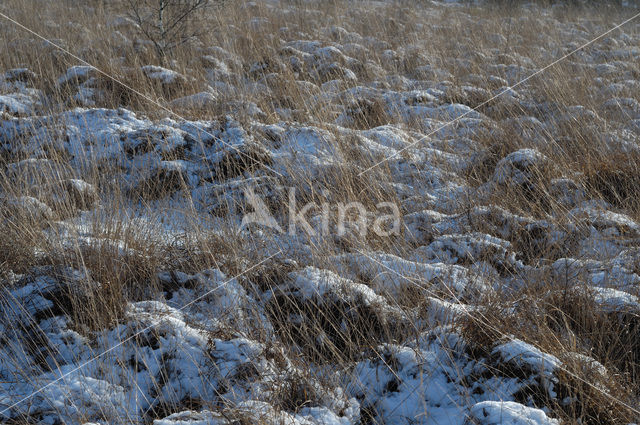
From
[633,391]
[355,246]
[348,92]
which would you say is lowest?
[633,391]

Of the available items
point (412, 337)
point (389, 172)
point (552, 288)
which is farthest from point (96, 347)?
point (389, 172)

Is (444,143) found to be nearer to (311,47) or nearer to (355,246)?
(355,246)

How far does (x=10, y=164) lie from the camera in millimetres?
3695

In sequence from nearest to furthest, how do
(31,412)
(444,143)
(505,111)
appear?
(31,412), (444,143), (505,111)

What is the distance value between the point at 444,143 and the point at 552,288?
7.22 ft

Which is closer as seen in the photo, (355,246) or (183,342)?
(183,342)
